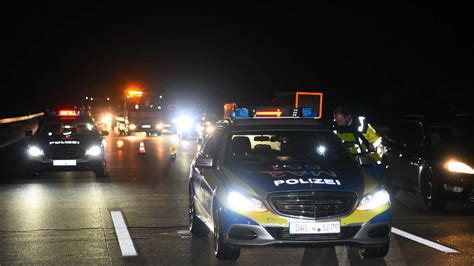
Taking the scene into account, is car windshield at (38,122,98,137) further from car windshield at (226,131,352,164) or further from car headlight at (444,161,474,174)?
car windshield at (226,131,352,164)

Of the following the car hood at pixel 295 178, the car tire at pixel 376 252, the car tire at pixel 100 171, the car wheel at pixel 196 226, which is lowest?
the car tire at pixel 100 171

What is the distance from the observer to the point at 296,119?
9.53 meters

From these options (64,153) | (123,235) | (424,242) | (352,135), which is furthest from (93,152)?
(424,242)

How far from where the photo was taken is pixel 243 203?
761 centimetres

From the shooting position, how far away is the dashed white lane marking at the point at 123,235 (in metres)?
8.64

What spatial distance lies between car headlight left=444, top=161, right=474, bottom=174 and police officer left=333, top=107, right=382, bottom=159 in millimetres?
1145

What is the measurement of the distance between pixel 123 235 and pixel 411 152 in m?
5.92

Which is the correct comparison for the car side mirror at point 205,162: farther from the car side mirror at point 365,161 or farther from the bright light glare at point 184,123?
the bright light glare at point 184,123

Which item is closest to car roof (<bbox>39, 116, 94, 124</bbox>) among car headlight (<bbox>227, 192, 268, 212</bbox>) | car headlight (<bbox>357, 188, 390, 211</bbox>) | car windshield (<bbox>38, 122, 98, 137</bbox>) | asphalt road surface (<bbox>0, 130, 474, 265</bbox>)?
car windshield (<bbox>38, 122, 98, 137</bbox>)

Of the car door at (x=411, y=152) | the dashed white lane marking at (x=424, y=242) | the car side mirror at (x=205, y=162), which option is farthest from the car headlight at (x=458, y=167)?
the car side mirror at (x=205, y=162)

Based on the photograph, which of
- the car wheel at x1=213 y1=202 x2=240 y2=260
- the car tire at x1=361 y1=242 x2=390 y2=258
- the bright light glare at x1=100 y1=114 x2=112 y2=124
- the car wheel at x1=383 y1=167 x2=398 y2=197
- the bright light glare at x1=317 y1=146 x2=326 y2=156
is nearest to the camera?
the car wheel at x1=213 y1=202 x2=240 y2=260

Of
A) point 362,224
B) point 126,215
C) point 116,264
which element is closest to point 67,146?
point 126,215

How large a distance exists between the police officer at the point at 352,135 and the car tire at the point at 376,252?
3977 mm

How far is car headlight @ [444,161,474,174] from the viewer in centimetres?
1198
